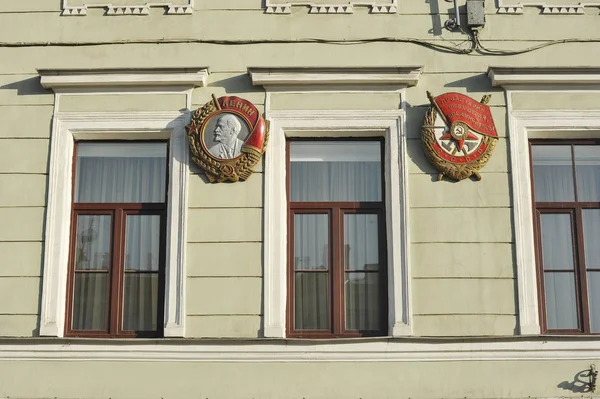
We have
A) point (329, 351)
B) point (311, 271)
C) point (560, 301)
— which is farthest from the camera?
point (311, 271)

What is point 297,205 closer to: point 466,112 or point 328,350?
point 328,350

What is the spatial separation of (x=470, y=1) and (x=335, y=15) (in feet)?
4.79

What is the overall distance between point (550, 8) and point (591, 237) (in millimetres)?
2504

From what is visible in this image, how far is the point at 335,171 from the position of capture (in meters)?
9.69

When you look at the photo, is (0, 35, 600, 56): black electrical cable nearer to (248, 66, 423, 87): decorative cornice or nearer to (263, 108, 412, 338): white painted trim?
(248, 66, 423, 87): decorative cornice

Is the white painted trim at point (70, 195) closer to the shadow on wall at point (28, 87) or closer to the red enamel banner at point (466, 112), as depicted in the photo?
the shadow on wall at point (28, 87)

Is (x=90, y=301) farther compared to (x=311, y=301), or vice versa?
(x=90, y=301)

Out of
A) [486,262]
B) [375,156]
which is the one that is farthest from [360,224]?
[486,262]

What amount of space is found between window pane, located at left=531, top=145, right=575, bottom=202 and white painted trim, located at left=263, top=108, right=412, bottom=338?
57.5 inches

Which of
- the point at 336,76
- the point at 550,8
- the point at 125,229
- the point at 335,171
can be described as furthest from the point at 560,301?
the point at 125,229

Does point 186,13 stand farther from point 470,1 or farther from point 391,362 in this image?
point 391,362

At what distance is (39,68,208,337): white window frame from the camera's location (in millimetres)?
9273

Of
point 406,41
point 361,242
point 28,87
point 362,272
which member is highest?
point 406,41

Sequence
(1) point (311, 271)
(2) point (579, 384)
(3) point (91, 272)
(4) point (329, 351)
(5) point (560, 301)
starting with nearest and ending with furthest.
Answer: (2) point (579, 384)
(4) point (329, 351)
(5) point (560, 301)
(1) point (311, 271)
(3) point (91, 272)
